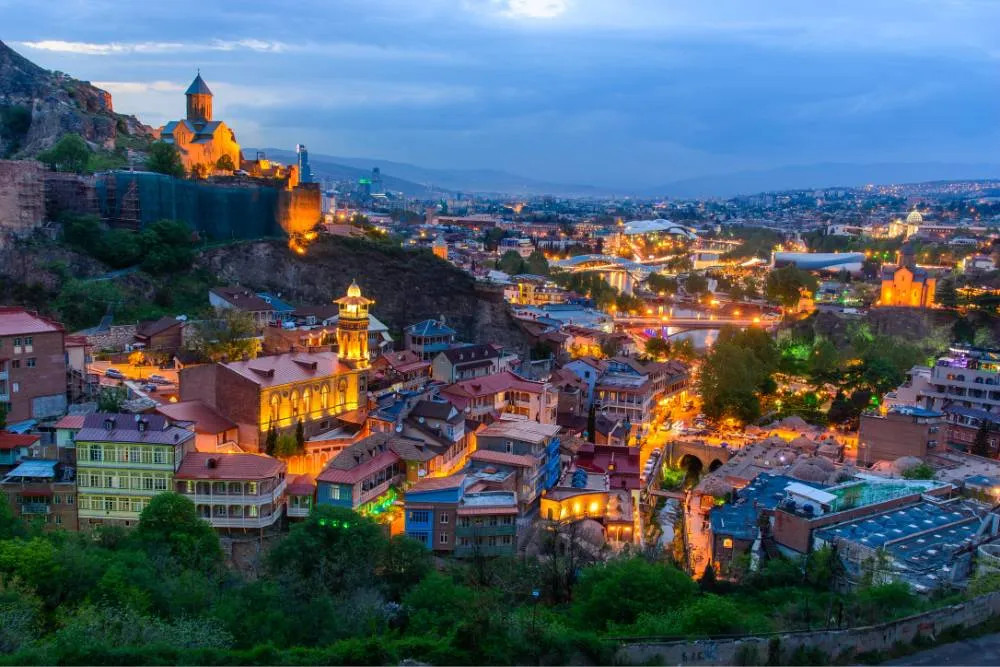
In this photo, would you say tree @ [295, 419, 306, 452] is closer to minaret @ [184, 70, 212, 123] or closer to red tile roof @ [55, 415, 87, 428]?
red tile roof @ [55, 415, 87, 428]

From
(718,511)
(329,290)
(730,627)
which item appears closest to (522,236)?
(329,290)

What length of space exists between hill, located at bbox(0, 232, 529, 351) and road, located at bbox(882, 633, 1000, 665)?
21.2 m

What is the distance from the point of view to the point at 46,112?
37219 mm

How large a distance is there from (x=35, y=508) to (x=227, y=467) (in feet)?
11.2

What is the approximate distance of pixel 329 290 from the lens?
3294cm

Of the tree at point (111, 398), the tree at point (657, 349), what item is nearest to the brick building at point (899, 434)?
the tree at point (657, 349)

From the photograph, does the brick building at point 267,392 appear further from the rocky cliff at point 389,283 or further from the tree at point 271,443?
the rocky cliff at point 389,283

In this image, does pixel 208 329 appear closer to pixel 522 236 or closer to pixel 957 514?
pixel 957 514

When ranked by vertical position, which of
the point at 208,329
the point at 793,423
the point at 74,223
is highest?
the point at 74,223

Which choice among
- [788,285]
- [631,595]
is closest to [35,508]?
[631,595]

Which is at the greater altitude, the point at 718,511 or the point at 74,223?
the point at 74,223

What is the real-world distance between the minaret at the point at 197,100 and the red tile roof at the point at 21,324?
67.5 feet

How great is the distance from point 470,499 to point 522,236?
70275 millimetres

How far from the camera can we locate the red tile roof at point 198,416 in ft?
58.1
